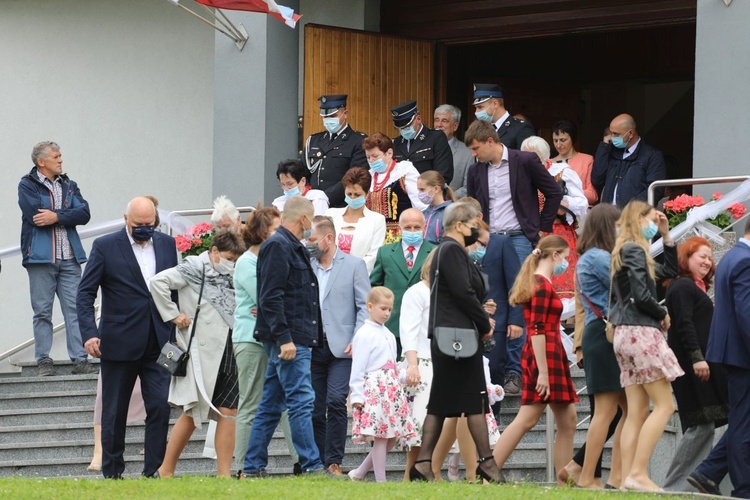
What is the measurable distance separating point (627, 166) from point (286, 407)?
208 inches

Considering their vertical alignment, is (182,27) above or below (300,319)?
above

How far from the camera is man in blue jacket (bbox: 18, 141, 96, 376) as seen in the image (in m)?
14.2

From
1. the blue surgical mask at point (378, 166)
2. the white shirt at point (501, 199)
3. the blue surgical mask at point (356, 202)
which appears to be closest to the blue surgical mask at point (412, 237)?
the blue surgical mask at point (356, 202)

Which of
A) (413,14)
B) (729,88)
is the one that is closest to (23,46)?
(413,14)

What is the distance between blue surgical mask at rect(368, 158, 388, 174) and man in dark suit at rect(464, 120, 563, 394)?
3.24 feet

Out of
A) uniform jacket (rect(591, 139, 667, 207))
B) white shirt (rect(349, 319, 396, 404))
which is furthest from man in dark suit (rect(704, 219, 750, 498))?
uniform jacket (rect(591, 139, 667, 207))

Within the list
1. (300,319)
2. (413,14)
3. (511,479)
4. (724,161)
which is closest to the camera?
(300,319)

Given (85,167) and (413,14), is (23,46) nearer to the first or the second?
(85,167)

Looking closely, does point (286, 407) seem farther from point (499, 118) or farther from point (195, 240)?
point (499, 118)

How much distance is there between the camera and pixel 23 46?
18.7 m

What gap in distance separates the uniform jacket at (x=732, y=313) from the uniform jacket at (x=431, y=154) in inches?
177

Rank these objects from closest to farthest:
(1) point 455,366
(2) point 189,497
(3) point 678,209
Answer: (2) point 189,497 → (1) point 455,366 → (3) point 678,209

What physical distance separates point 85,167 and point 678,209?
8.67 m

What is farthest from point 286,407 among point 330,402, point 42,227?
point 42,227
